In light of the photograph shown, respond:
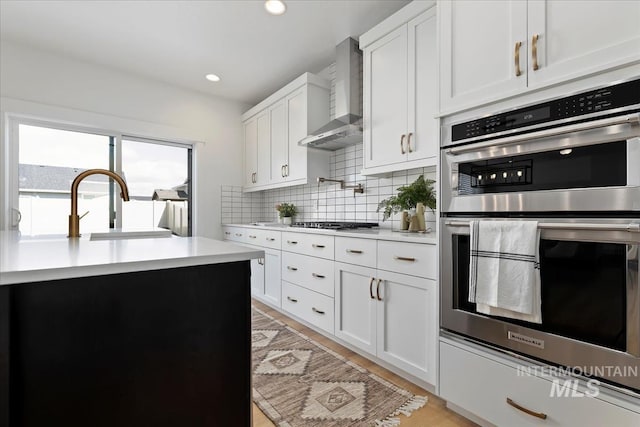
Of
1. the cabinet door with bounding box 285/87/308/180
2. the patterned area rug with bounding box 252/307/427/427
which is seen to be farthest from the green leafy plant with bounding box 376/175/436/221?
the cabinet door with bounding box 285/87/308/180

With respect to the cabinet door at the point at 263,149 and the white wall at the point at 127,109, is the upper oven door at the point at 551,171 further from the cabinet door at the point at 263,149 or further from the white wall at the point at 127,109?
the white wall at the point at 127,109

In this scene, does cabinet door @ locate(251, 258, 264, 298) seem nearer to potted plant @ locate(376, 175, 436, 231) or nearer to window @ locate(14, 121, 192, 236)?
window @ locate(14, 121, 192, 236)

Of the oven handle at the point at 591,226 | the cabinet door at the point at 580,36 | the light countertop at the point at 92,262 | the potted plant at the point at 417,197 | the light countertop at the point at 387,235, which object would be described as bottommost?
Answer: the light countertop at the point at 387,235

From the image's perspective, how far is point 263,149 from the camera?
3.80 metres

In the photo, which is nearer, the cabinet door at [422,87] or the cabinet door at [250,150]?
the cabinet door at [422,87]

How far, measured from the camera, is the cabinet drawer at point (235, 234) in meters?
3.67

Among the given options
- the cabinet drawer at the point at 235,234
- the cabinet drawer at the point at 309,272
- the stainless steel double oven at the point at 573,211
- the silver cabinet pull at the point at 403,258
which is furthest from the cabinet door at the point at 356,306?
the cabinet drawer at the point at 235,234

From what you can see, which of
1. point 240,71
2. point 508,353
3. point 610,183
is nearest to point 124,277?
point 508,353

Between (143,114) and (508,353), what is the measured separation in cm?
400

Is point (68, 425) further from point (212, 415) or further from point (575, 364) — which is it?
point (575, 364)

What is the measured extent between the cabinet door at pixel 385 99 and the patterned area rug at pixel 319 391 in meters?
1.47

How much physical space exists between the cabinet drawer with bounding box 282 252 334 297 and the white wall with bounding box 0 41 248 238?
5.62ft

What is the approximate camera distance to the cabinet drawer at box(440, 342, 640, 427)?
3.55 ft

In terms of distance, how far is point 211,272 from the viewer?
0.99 meters
